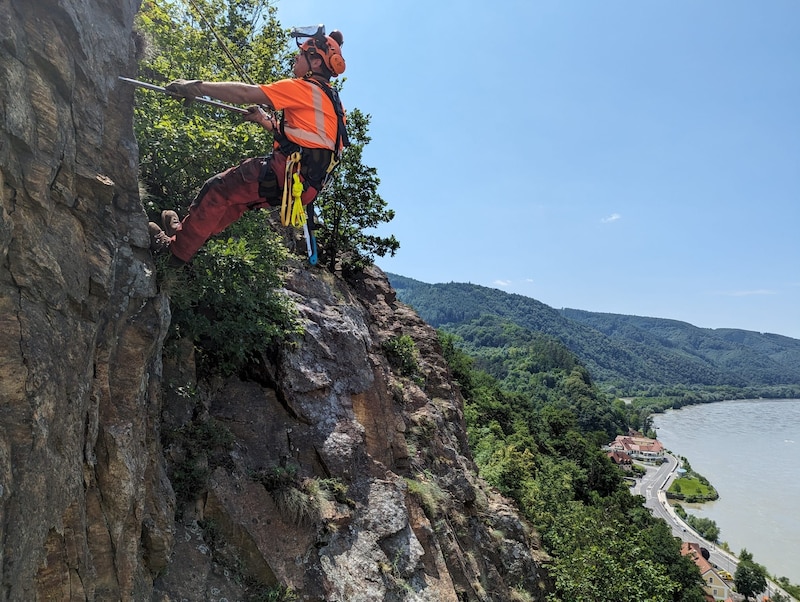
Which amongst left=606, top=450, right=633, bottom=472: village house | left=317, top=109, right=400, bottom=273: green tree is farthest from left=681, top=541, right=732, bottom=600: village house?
left=317, top=109, right=400, bottom=273: green tree

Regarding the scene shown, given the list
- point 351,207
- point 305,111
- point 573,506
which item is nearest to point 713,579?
point 573,506

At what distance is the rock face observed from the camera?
2988 millimetres

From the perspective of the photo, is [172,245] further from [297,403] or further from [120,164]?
[297,403]

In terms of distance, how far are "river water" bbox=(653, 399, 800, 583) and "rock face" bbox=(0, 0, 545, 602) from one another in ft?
196

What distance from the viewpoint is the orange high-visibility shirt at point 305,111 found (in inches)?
183

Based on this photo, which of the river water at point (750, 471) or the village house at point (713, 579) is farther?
the river water at point (750, 471)

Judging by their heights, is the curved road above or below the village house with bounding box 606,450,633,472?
below

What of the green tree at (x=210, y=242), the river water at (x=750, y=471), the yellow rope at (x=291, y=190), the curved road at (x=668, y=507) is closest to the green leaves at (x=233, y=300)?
the green tree at (x=210, y=242)

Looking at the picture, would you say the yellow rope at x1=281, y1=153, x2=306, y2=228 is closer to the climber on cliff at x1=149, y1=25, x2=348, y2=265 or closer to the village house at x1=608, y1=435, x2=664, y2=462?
the climber on cliff at x1=149, y1=25, x2=348, y2=265

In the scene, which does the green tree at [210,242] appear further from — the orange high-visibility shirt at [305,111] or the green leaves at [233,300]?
the orange high-visibility shirt at [305,111]

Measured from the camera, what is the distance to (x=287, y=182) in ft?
16.5

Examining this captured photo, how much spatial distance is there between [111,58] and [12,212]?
225 centimetres

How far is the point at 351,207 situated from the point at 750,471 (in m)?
102

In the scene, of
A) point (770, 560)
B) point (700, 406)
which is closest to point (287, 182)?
point (770, 560)
